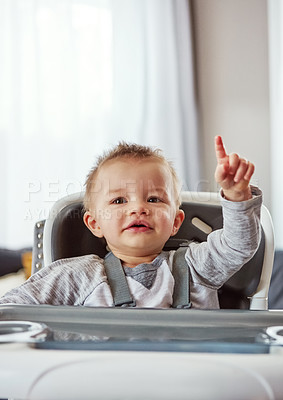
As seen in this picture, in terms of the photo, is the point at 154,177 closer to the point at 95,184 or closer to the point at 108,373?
the point at 95,184

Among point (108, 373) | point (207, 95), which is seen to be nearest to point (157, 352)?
point (108, 373)

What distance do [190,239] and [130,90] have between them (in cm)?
187

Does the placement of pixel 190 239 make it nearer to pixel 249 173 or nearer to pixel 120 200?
pixel 120 200

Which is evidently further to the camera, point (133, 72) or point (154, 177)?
point (133, 72)

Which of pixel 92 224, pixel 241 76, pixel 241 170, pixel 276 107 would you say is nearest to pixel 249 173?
pixel 241 170

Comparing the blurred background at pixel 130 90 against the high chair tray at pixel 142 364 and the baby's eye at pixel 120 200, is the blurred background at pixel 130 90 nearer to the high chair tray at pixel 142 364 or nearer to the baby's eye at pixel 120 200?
the baby's eye at pixel 120 200

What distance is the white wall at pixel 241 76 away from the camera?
3086mm

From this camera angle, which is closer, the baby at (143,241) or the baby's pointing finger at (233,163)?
the baby's pointing finger at (233,163)

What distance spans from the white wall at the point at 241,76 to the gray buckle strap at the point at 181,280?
2.05m

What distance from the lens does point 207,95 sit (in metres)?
3.16

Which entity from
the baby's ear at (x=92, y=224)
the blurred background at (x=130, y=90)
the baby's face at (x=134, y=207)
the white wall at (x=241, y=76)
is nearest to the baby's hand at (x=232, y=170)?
the baby's face at (x=134, y=207)

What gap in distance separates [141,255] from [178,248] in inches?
3.4

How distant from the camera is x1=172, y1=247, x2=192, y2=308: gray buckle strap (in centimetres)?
103

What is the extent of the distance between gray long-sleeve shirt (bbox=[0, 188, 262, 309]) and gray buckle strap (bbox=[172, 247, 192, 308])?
0.01 m
